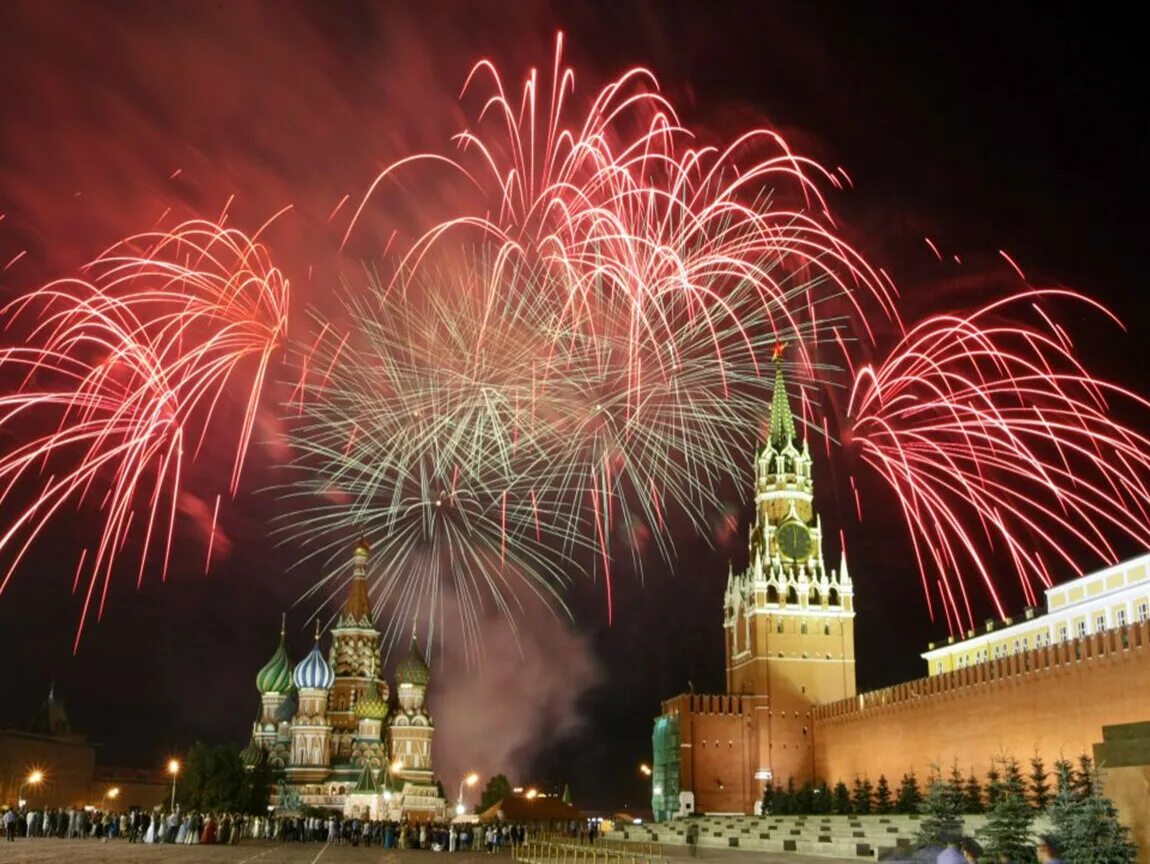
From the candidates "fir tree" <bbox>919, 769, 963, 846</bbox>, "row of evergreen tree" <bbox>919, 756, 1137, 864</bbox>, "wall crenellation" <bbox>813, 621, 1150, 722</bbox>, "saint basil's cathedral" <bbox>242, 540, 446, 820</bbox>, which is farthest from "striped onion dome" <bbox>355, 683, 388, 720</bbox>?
"fir tree" <bbox>919, 769, 963, 846</bbox>

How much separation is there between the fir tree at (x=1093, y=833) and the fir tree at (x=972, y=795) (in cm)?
1533

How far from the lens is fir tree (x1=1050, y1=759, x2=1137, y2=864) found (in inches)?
501

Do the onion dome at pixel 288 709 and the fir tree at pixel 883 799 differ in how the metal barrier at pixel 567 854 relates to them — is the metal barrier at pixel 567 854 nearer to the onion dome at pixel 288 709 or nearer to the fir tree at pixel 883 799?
the fir tree at pixel 883 799

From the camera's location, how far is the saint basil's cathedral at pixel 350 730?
55844 millimetres

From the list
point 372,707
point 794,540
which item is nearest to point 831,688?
point 794,540

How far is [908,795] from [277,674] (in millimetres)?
37127

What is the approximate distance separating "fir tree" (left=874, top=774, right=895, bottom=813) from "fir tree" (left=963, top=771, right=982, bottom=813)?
21.2 ft

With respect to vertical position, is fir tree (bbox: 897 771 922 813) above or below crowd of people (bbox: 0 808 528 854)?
above

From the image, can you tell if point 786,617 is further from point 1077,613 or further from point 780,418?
point 1077,613

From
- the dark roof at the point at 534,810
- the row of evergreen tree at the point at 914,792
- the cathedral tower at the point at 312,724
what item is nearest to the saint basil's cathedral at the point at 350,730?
the cathedral tower at the point at 312,724

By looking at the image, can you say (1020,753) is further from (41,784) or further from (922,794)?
(41,784)

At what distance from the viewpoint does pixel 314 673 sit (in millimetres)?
58906

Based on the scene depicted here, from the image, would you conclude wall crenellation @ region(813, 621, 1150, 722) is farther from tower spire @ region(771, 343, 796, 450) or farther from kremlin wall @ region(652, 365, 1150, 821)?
tower spire @ region(771, 343, 796, 450)

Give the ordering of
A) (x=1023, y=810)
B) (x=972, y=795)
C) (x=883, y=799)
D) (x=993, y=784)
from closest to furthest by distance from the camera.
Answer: (x=1023, y=810) < (x=993, y=784) < (x=972, y=795) < (x=883, y=799)
